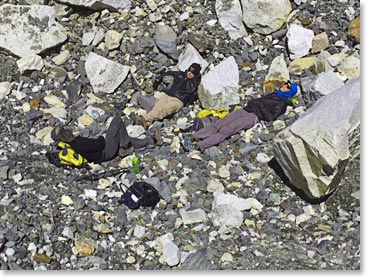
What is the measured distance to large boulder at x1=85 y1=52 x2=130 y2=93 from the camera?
23.5 feet

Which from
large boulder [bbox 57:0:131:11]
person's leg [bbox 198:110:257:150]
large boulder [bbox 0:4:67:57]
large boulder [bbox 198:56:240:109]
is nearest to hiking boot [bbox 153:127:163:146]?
person's leg [bbox 198:110:257:150]

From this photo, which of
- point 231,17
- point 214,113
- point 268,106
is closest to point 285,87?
point 268,106

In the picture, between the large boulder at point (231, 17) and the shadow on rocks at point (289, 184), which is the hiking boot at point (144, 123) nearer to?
the shadow on rocks at point (289, 184)

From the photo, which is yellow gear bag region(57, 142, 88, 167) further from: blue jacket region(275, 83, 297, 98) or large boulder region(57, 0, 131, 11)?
large boulder region(57, 0, 131, 11)

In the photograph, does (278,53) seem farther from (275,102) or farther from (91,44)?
(91,44)

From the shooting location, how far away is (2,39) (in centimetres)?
751

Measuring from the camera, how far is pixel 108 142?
626cm

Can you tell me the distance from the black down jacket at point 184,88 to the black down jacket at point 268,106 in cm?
59

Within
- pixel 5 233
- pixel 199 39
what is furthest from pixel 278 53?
pixel 5 233

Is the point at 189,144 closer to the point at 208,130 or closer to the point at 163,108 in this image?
the point at 208,130

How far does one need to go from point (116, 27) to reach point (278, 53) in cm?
177

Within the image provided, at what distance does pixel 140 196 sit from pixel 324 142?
151cm

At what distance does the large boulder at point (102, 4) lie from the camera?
25.3 feet

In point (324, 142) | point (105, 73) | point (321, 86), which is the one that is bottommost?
point (105, 73)
